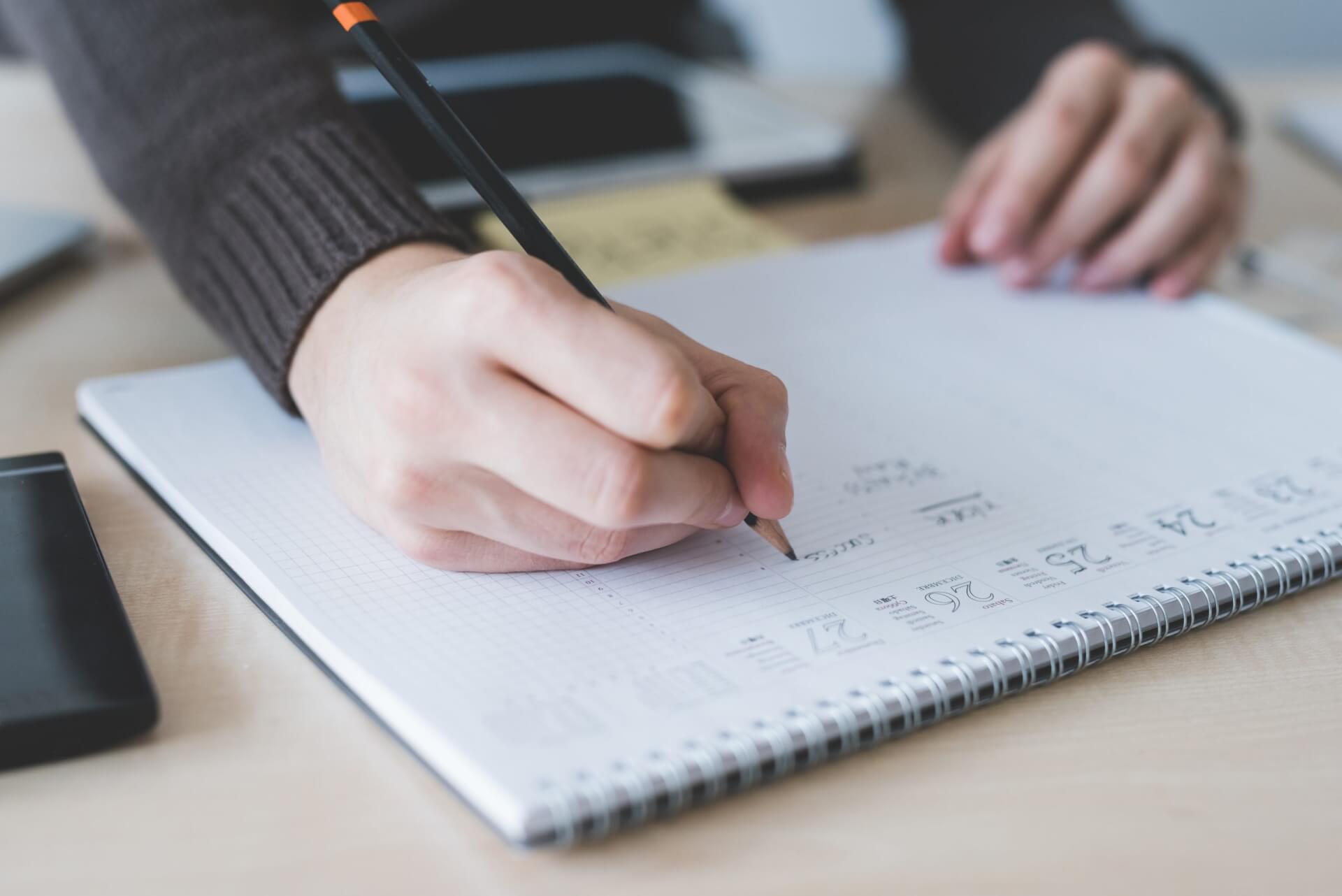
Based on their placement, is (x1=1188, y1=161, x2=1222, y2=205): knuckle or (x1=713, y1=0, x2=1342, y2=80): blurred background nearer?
(x1=1188, y1=161, x2=1222, y2=205): knuckle

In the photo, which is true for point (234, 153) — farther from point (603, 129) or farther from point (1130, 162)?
point (1130, 162)

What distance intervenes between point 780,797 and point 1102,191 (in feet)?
1.61

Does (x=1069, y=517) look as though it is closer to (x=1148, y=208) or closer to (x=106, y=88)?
(x=1148, y=208)

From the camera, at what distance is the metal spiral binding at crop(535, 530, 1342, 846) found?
0.29m

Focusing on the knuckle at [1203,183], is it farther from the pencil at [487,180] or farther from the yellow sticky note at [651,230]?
the pencil at [487,180]

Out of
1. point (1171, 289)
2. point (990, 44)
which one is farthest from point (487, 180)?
point (990, 44)

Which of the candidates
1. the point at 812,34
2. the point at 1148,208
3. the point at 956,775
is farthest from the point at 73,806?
the point at 812,34

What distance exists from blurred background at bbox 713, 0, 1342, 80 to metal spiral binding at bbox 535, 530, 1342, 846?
1340 mm

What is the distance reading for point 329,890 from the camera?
0.91 ft

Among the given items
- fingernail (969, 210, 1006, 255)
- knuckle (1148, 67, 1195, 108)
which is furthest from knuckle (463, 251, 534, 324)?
knuckle (1148, 67, 1195, 108)

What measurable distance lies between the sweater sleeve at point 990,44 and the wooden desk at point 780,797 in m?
→ 0.59

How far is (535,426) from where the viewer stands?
33cm

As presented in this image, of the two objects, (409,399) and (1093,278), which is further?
(1093,278)

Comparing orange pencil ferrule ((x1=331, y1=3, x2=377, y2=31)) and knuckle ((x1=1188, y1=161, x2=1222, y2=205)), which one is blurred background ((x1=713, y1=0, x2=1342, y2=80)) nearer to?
knuckle ((x1=1188, y1=161, x2=1222, y2=205))
